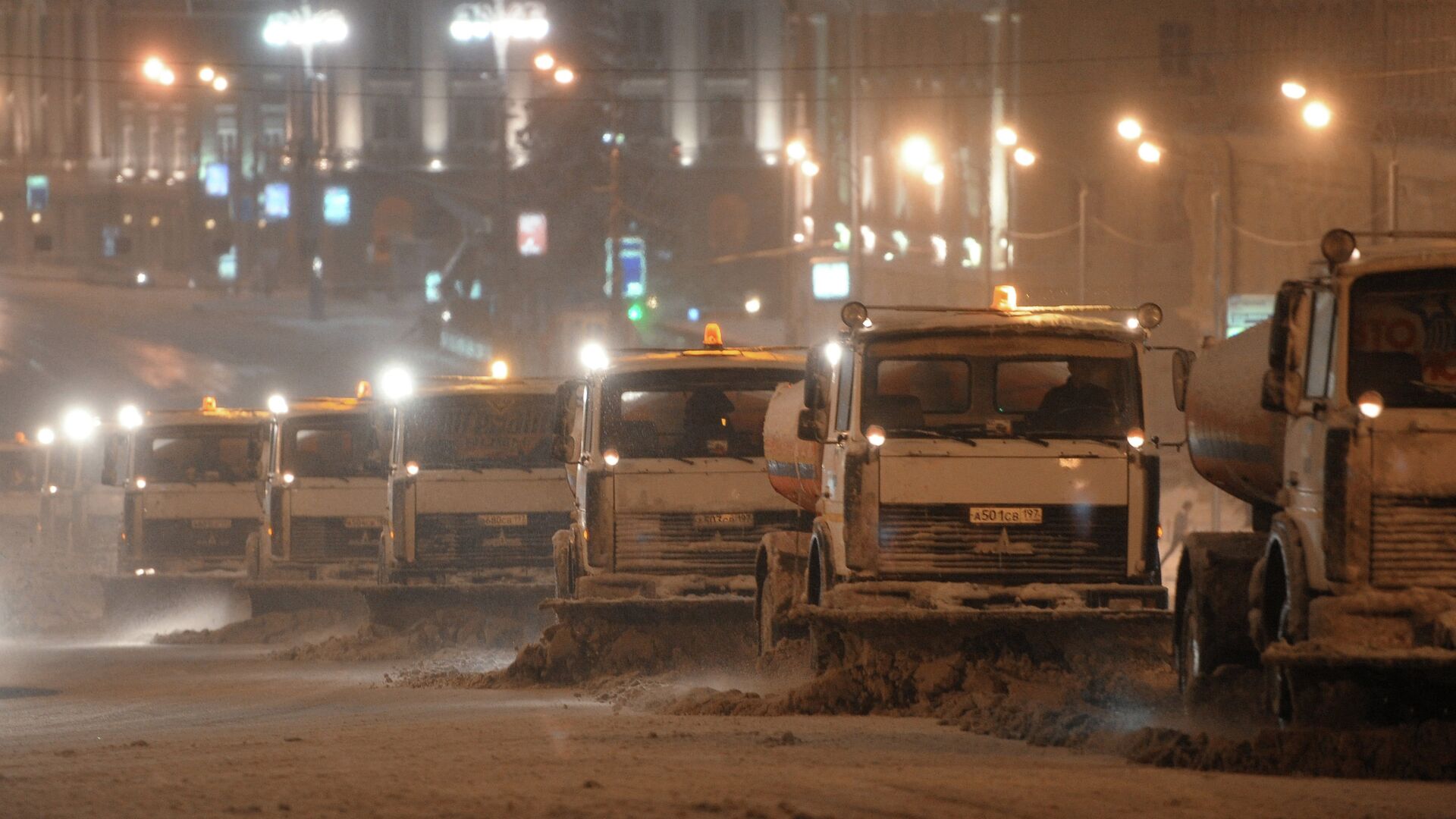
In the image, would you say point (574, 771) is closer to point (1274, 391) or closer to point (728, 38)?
point (1274, 391)

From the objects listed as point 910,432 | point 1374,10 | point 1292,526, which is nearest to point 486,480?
point 910,432

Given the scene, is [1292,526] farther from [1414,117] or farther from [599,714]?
[1414,117]

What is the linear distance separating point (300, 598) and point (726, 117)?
3246 inches

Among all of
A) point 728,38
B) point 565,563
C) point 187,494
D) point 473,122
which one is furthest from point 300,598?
point 473,122

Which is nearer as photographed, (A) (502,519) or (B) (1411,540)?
(B) (1411,540)

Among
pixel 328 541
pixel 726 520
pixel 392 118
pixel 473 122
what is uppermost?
pixel 392 118

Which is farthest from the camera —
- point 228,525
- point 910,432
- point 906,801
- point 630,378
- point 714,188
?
point 714,188

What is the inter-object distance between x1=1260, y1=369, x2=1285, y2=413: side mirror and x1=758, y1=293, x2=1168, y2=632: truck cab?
2.71 meters

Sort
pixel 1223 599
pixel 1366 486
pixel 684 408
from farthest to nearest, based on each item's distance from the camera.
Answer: pixel 684 408
pixel 1223 599
pixel 1366 486

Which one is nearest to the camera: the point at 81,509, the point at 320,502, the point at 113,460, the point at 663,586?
the point at 663,586

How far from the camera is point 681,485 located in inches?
743

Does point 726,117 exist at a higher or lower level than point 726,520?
higher

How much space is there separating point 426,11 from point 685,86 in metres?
13.3

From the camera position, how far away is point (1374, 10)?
4456cm
